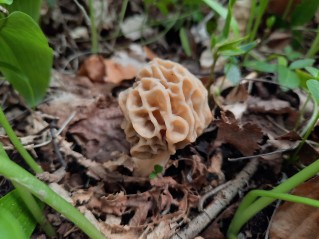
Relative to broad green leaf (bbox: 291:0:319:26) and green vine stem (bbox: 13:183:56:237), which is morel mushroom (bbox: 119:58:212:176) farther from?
broad green leaf (bbox: 291:0:319:26)

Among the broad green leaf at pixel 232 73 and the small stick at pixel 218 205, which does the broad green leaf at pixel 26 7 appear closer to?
the broad green leaf at pixel 232 73

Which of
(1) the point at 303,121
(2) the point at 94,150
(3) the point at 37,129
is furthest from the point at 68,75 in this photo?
(1) the point at 303,121

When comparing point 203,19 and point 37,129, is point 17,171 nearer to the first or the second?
point 37,129

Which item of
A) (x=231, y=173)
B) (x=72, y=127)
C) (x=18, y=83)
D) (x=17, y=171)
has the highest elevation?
(x=17, y=171)

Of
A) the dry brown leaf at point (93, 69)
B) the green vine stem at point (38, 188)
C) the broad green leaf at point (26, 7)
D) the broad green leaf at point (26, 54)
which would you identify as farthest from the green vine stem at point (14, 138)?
the dry brown leaf at point (93, 69)

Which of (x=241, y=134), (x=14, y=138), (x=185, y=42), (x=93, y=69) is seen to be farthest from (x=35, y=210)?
(x=185, y=42)

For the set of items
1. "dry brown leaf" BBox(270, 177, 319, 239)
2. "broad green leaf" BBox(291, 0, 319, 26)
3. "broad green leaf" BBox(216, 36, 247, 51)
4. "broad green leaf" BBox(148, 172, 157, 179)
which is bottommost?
"dry brown leaf" BBox(270, 177, 319, 239)

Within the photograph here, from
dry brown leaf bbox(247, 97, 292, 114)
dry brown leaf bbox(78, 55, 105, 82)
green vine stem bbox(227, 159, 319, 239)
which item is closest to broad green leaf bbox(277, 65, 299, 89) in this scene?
dry brown leaf bbox(247, 97, 292, 114)
